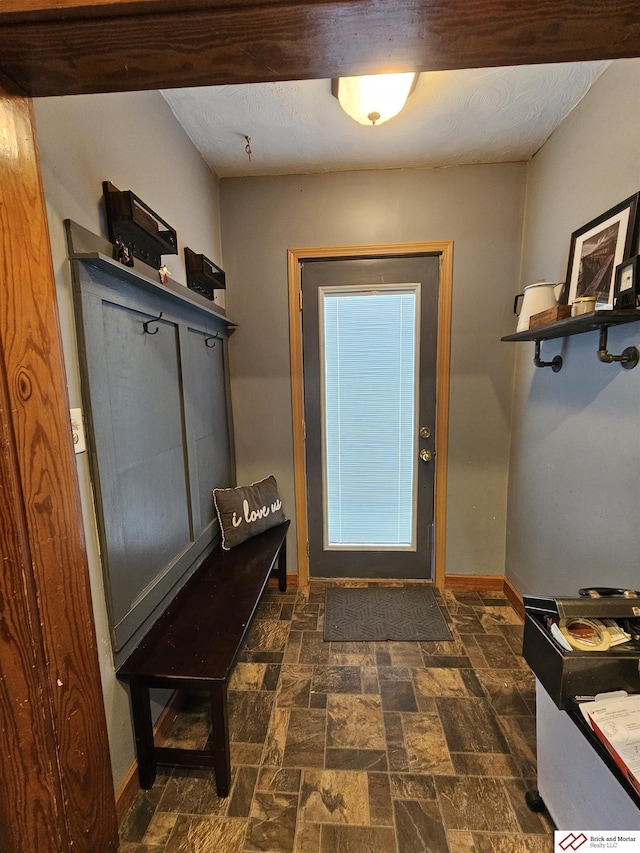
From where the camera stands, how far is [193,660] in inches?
50.0

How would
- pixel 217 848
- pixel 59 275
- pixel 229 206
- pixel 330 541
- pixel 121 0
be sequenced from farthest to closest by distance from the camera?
pixel 330 541
pixel 229 206
pixel 217 848
pixel 59 275
pixel 121 0

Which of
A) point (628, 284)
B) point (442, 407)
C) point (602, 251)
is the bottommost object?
point (442, 407)

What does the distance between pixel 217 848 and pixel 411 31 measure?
2.12 metres

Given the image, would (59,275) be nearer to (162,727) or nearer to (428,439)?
(162,727)

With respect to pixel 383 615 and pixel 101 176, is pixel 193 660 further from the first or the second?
pixel 101 176

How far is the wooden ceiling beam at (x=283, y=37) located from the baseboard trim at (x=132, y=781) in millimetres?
1998

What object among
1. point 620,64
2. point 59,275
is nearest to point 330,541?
point 59,275

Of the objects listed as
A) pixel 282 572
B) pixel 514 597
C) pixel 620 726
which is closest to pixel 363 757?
pixel 620 726

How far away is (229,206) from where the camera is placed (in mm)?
2297

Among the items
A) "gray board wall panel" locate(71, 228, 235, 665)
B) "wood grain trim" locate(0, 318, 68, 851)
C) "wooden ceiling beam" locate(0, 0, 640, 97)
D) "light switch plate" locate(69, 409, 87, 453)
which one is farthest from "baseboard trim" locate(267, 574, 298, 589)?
"wooden ceiling beam" locate(0, 0, 640, 97)

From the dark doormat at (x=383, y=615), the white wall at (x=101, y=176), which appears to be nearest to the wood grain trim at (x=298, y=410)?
the dark doormat at (x=383, y=615)

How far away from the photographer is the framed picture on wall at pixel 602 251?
4.44 feet

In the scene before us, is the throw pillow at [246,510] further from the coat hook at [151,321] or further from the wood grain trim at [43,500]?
the wood grain trim at [43,500]

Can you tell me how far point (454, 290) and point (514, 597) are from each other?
6.60ft
